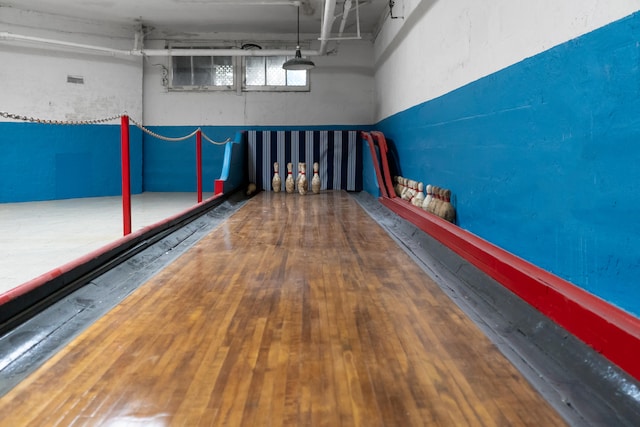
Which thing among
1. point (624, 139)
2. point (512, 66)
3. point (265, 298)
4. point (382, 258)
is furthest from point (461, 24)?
point (265, 298)

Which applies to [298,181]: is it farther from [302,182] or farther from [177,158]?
[177,158]

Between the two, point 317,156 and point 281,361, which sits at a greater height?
point 317,156

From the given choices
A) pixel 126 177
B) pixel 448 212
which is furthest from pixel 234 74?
pixel 448 212

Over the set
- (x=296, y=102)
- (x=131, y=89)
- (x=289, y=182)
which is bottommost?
(x=289, y=182)

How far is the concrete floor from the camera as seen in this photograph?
3.55 metres

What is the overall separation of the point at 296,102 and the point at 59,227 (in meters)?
5.31

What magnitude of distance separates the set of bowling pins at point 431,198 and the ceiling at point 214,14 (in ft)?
8.97

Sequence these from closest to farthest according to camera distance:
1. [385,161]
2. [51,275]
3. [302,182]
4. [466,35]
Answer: [51,275] < [466,35] < [385,161] < [302,182]

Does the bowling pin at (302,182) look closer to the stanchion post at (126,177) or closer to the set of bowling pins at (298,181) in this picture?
the set of bowling pins at (298,181)

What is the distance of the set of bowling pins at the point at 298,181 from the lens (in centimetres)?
789

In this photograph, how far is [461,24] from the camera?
402cm

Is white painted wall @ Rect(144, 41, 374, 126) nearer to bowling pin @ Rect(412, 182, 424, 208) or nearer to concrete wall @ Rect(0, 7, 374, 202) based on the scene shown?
concrete wall @ Rect(0, 7, 374, 202)

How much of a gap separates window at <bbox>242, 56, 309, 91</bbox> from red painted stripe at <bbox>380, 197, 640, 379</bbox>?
6.92 meters

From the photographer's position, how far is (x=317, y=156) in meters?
8.45
